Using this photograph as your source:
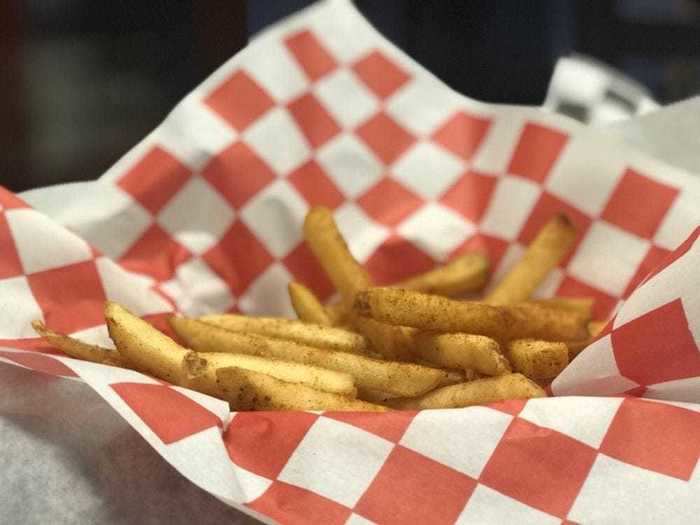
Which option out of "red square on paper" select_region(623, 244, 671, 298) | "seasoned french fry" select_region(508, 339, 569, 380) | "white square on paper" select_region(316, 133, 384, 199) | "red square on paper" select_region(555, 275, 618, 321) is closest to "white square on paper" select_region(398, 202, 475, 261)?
"white square on paper" select_region(316, 133, 384, 199)

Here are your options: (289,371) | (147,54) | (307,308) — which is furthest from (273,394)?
(147,54)

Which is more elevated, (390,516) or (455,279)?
(390,516)

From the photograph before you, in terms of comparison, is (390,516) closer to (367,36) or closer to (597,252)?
(597,252)

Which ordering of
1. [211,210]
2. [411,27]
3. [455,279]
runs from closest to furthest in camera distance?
1. [455,279]
2. [211,210]
3. [411,27]

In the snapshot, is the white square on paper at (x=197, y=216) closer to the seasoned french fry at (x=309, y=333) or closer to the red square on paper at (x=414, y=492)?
the seasoned french fry at (x=309, y=333)

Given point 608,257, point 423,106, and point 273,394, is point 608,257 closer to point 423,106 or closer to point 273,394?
point 423,106

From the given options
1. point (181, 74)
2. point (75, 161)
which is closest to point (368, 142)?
point (181, 74)
